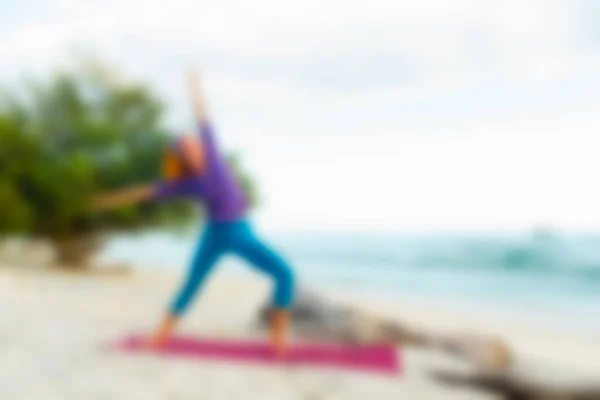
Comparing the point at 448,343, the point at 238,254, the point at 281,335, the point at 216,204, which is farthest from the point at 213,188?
the point at 448,343

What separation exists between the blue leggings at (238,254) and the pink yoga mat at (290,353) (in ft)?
0.45

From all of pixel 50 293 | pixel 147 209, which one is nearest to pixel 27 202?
pixel 147 209

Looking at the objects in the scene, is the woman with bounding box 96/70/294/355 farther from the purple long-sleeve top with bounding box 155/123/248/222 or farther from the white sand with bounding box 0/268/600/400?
the white sand with bounding box 0/268/600/400

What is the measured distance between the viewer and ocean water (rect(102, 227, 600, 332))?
18.4 ft

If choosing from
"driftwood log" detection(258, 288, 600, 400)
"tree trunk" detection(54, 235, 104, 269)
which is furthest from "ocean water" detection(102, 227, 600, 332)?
"driftwood log" detection(258, 288, 600, 400)

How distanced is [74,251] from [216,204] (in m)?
2.91

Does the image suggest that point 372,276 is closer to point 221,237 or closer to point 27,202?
point 27,202

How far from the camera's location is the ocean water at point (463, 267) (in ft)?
18.4

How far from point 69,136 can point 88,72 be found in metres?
0.42

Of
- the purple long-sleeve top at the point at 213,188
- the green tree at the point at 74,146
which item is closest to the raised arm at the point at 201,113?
the purple long-sleeve top at the point at 213,188

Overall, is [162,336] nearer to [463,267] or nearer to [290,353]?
[290,353]

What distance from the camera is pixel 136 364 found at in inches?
95.7

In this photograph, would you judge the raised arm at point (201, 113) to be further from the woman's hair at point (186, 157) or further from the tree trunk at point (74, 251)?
the tree trunk at point (74, 251)

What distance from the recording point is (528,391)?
2.31 m
